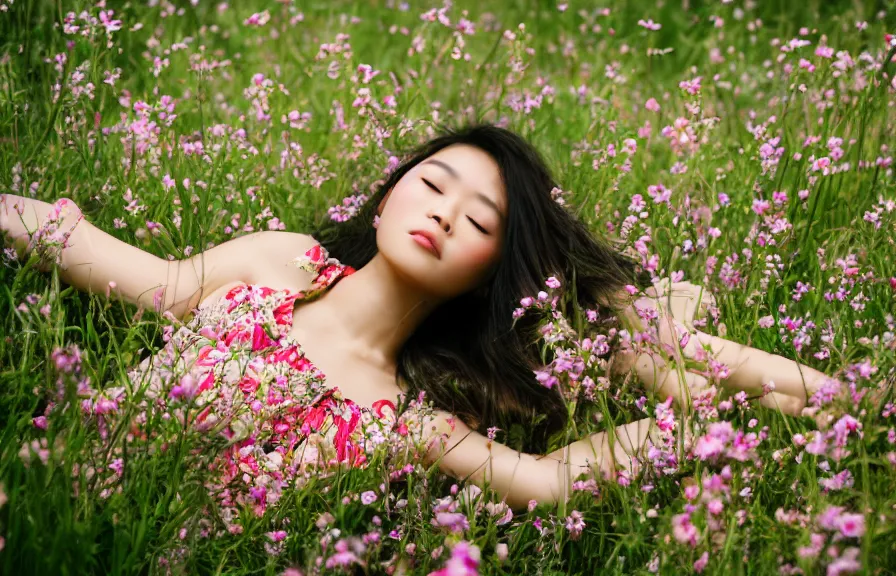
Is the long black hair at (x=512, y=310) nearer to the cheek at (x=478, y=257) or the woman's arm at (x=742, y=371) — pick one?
→ the cheek at (x=478, y=257)

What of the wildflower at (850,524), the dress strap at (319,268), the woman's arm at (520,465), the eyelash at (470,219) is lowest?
the woman's arm at (520,465)

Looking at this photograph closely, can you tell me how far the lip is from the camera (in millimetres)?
3336

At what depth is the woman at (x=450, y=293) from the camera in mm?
3281

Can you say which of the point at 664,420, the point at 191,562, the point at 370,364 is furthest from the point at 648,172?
the point at 191,562

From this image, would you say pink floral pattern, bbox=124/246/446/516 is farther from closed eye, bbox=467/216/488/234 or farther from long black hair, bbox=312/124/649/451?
closed eye, bbox=467/216/488/234

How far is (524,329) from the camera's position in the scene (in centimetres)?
376

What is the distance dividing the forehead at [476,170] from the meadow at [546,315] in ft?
1.61

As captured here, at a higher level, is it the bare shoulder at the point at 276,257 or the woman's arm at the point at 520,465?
the bare shoulder at the point at 276,257

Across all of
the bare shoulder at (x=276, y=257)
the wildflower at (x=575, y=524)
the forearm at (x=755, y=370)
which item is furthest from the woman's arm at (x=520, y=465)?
the bare shoulder at (x=276, y=257)

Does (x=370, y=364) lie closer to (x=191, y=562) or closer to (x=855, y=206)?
(x=191, y=562)

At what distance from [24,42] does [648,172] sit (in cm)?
304

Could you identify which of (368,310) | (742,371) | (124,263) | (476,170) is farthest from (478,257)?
(124,263)

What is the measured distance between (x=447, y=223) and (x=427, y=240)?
0.31ft

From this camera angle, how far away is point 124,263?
11.2ft
